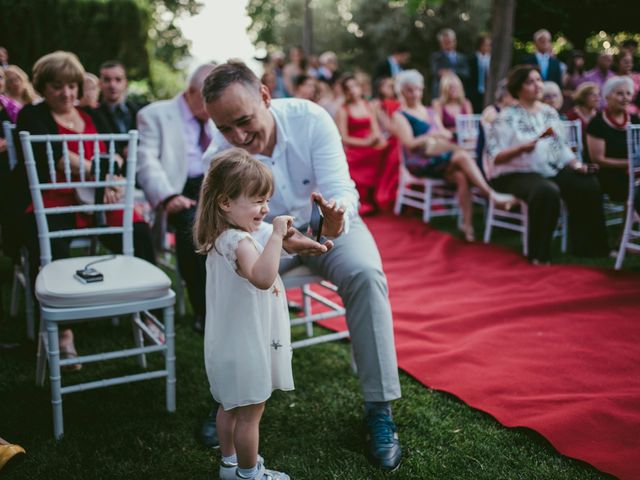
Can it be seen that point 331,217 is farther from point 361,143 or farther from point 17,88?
point 361,143

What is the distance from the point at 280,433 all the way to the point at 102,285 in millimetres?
907

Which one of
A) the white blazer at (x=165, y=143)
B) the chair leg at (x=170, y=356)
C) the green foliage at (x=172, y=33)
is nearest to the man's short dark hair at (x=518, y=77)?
the white blazer at (x=165, y=143)

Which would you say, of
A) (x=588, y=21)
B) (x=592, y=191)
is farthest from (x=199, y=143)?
(x=588, y=21)

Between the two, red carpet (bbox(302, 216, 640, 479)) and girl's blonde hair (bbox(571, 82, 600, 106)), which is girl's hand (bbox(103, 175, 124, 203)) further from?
girl's blonde hair (bbox(571, 82, 600, 106))

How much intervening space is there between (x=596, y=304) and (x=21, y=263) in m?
3.40

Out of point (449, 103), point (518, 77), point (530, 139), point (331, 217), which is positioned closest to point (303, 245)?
point (331, 217)

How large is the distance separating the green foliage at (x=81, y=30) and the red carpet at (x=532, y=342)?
9.36 m

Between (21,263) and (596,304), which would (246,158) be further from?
(596,304)

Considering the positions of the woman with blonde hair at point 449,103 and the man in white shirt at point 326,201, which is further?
the woman with blonde hair at point 449,103

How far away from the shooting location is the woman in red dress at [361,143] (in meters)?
6.78

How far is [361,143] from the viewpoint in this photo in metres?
6.82

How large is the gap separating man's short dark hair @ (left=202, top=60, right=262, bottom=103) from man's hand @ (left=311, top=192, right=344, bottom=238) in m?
0.51

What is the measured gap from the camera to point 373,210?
21.9 ft

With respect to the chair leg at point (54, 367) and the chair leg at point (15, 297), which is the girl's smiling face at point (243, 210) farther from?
the chair leg at point (15, 297)
